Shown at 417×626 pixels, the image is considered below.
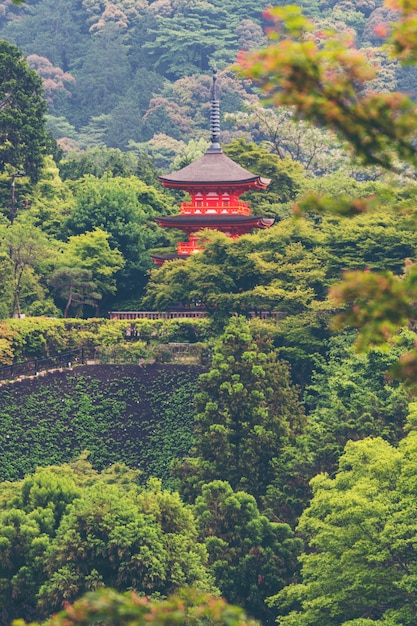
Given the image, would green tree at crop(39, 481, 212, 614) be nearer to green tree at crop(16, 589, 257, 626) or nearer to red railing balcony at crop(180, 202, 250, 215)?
green tree at crop(16, 589, 257, 626)

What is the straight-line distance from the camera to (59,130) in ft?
448

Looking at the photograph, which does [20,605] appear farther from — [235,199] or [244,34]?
[244,34]

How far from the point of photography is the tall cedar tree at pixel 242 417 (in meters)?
43.6

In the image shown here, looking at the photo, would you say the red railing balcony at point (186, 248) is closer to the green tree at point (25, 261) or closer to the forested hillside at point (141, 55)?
the green tree at point (25, 261)

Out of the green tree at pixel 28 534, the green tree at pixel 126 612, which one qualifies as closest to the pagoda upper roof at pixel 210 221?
the green tree at pixel 28 534

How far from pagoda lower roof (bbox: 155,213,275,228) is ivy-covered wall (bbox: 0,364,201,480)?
345 inches

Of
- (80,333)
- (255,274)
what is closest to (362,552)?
(80,333)

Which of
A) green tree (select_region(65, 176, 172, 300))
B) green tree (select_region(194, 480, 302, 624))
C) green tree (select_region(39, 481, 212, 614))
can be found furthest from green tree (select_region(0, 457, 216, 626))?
green tree (select_region(65, 176, 172, 300))

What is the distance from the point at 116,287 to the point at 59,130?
80.4 meters

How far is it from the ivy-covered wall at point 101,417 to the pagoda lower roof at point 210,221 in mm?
8758

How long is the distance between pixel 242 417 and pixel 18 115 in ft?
79.1

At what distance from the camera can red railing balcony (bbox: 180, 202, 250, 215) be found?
195 feet

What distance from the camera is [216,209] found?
5947 centimetres

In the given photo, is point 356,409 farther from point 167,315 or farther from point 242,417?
point 167,315
